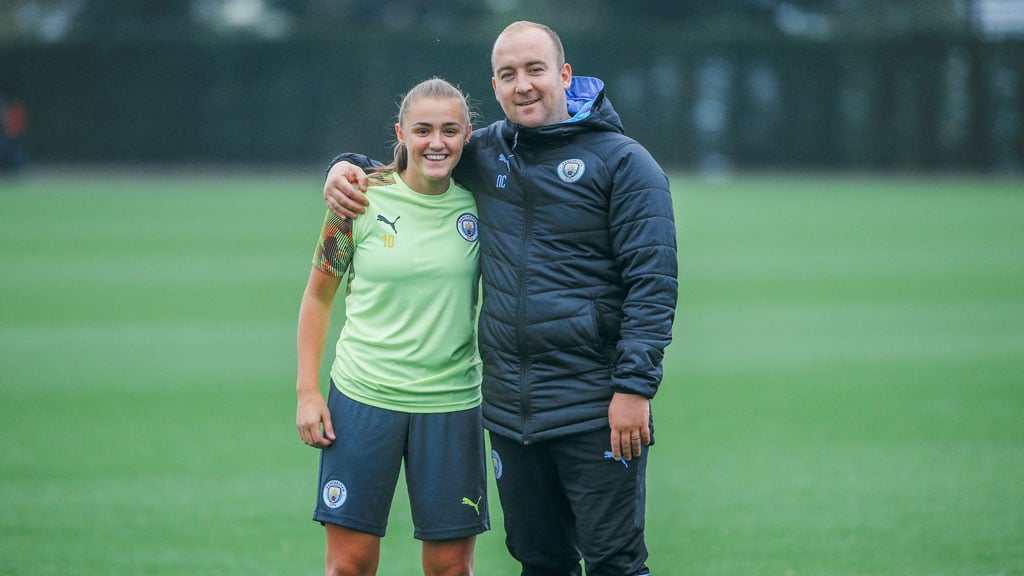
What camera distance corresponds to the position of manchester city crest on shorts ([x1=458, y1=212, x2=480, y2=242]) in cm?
414

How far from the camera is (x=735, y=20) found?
137 ft

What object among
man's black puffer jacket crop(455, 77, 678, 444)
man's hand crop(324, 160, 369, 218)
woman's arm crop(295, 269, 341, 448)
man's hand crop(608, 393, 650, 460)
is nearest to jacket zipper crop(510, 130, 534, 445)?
man's black puffer jacket crop(455, 77, 678, 444)

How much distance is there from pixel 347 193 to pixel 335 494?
941 millimetres

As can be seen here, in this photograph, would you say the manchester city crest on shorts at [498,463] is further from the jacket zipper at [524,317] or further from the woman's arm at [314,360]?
the woman's arm at [314,360]

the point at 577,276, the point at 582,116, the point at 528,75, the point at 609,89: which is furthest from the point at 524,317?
the point at 609,89

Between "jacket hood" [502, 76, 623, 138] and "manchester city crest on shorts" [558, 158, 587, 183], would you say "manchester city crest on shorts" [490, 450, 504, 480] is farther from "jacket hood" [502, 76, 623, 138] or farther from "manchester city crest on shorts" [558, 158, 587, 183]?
"jacket hood" [502, 76, 623, 138]

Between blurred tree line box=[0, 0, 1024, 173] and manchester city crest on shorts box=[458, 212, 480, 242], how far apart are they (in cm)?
2811

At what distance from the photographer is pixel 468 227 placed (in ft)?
13.6

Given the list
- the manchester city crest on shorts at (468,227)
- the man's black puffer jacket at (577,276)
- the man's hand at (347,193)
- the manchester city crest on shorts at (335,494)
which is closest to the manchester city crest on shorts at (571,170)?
the man's black puffer jacket at (577,276)

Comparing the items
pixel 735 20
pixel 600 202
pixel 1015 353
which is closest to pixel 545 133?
pixel 600 202

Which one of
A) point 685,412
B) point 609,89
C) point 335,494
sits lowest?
point 685,412

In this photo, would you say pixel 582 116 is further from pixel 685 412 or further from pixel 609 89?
pixel 609 89

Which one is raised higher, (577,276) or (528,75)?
(528,75)

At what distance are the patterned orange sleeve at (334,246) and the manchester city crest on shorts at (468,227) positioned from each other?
349 mm
